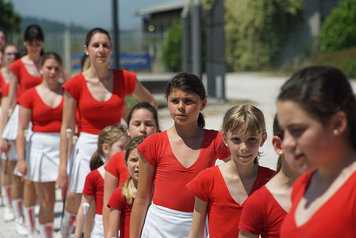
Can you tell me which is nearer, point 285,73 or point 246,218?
point 246,218

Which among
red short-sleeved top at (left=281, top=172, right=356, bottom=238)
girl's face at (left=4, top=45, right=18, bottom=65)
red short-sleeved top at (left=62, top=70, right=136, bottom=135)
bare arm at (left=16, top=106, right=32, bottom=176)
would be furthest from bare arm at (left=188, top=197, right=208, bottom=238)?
girl's face at (left=4, top=45, right=18, bottom=65)

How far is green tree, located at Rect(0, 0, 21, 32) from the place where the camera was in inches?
1403

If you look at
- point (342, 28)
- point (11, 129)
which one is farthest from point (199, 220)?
point (342, 28)

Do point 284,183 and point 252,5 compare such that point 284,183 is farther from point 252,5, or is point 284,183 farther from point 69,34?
point 252,5

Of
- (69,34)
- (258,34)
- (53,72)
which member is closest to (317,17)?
(258,34)

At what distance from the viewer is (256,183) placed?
2975mm

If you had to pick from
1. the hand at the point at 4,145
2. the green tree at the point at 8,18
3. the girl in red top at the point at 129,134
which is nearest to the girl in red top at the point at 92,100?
the girl in red top at the point at 129,134

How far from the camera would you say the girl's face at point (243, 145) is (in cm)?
291

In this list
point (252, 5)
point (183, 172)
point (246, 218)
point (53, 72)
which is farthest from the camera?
point (252, 5)

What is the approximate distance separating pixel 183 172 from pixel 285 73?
107 ft

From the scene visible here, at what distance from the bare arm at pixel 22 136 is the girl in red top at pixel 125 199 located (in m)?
2.01

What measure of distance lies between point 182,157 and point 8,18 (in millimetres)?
34663

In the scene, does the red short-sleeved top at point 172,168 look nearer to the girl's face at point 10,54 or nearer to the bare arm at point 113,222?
the bare arm at point 113,222

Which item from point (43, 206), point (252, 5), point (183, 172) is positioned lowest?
point (43, 206)
